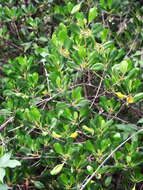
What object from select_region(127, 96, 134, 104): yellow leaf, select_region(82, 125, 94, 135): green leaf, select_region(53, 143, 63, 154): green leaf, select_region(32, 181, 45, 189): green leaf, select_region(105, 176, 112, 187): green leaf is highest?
select_region(127, 96, 134, 104): yellow leaf

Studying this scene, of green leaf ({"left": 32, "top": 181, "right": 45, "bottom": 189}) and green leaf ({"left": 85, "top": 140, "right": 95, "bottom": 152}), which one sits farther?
green leaf ({"left": 32, "top": 181, "right": 45, "bottom": 189})

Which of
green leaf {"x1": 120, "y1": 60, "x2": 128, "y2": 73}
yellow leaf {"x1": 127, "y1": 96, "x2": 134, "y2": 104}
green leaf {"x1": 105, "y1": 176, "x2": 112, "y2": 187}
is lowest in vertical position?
green leaf {"x1": 105, "y1": 176, "x2": 112, "y2": 187}

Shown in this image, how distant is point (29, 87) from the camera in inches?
66.6

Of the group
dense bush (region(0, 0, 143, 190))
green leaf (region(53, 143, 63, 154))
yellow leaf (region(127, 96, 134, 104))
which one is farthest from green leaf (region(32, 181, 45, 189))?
yellow leaf (region(127, 96, 134, 104))

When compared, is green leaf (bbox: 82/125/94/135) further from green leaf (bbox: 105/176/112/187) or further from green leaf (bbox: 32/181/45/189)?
green leaf (bbox: 32/181/45/189)

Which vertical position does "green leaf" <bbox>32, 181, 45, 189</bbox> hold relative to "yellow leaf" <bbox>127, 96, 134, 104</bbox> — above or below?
below

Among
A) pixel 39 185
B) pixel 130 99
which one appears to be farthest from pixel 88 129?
pixel 39 185

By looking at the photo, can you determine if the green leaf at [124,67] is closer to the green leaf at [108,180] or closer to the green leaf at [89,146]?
the green leaf at [89,146]

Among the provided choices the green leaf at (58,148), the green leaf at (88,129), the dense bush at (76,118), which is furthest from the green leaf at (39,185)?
the green leaf at (88,129)

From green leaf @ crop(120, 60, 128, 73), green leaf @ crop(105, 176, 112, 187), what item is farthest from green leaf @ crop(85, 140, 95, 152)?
green leaf @ crop(120, 60, 128, 73)

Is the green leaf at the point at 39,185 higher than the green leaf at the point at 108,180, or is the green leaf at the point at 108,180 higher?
the green leaf at the point at 108,180

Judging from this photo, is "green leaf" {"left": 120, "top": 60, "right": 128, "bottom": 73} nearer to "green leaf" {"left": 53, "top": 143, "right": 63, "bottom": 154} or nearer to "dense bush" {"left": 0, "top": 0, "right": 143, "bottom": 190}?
"dense bush" {"left": 0, "top": 0, "right": 143, "bottom": 190}

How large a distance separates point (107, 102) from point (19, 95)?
448mm

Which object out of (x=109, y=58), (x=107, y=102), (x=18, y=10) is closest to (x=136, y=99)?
(x=107, y=102)
